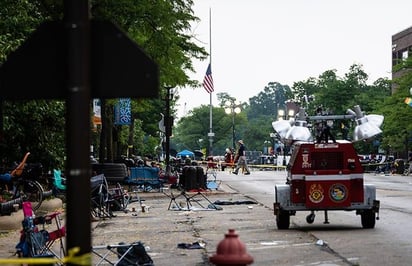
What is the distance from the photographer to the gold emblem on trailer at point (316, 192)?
1523cm

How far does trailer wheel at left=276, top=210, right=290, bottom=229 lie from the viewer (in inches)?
613

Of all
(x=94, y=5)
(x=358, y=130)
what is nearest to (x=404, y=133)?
(x=94, y=5)

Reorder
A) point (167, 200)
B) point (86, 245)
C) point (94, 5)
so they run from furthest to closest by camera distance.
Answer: point (167, 200) < point (94, 5) < point (86, 245)

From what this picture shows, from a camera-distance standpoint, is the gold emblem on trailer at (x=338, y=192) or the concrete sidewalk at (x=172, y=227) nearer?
the concrete sidewalk at (x=172, y=227)

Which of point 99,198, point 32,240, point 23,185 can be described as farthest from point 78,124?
point 99,198

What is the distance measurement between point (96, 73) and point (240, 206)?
17.9 m

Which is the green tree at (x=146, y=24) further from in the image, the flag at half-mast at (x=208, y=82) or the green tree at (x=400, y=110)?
the green tree at (x=400, y=110)

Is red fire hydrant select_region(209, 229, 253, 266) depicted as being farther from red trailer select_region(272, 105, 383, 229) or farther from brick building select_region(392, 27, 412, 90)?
brick building select_region(392, 27, 412, 90)

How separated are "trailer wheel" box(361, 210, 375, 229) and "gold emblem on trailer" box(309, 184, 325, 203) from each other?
93 centimetres

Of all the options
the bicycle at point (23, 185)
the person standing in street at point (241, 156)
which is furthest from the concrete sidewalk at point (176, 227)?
the person standing in street at point (241, 156)

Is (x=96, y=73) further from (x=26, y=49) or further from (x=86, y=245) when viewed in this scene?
(x=86, y=245)

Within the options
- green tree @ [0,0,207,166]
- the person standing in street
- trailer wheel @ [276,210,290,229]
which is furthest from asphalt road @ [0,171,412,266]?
the person standing in street

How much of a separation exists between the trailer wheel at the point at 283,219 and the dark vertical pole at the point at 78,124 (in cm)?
1104

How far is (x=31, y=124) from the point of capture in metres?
21.7
